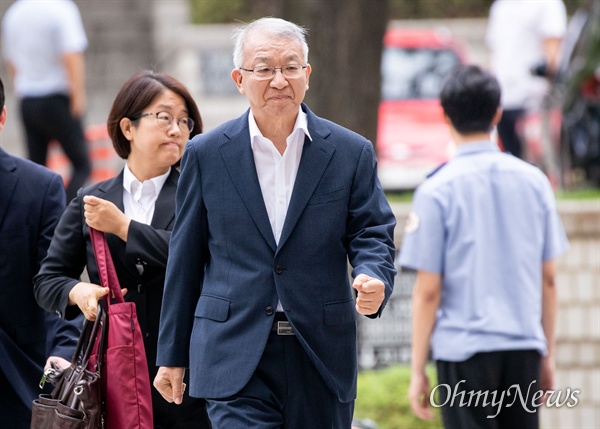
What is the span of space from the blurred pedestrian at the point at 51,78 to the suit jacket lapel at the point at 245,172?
17.8 ft

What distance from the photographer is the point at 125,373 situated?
4270mm

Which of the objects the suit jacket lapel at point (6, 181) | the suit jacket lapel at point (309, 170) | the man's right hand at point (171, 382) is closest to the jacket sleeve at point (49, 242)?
the suit jacket lapel at point (6, 181)

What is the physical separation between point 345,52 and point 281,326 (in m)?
4.93

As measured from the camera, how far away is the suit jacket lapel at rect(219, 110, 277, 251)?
4.02 metres

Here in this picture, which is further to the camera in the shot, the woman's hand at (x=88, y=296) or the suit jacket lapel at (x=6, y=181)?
the suit jacket lapel at (x=6, y=181)

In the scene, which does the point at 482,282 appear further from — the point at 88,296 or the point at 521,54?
the point at 521,54

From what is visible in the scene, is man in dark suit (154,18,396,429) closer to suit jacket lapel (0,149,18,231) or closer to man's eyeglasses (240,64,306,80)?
man's eyeglasses (240,64,306,80)

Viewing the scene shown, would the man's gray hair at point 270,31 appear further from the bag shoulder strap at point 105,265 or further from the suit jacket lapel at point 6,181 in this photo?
the suit jacket lapel at point 6,181

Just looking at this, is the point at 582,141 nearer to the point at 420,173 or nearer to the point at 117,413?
the point at 420,173

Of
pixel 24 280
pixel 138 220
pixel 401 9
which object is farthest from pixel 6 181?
pixel 401 9

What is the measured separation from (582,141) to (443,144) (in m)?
1.42

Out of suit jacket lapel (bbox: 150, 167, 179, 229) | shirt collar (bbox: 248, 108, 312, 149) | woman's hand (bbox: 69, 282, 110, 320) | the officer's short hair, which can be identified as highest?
shirt collar (bbox: 248, 108, 312, 149)

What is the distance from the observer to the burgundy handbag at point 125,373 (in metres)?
4.25

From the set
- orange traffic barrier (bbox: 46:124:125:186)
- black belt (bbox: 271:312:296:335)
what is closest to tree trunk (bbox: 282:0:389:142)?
orange traffic barrier (bbox: 46:124:125:186)
